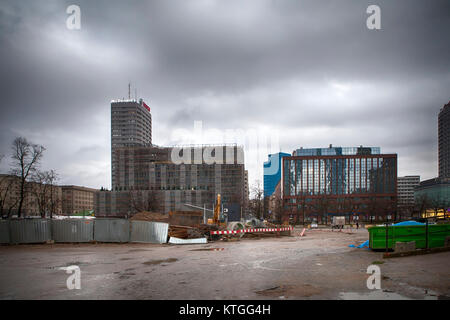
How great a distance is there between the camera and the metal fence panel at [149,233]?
26109mm

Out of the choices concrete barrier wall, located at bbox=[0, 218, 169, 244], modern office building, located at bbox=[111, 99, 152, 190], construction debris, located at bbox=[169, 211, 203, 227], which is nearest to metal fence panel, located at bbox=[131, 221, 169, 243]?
concrete barrier wall, located at bbox=[0, 218, 169, 244]

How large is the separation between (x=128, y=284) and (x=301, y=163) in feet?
496

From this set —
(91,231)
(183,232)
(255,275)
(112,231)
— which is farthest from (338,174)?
(255,275)

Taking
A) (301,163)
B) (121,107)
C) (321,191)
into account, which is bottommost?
(321,191)

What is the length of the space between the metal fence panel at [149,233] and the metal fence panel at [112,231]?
54 centimetres

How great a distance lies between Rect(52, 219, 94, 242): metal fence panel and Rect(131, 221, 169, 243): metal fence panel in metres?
3.61

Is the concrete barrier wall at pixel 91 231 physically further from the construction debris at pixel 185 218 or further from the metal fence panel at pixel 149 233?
the construction debris at pixel 185 218

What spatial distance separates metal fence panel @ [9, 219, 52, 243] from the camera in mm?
25453

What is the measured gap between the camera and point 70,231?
2614 centimetres

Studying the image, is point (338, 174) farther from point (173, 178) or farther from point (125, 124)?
point (125, 124)

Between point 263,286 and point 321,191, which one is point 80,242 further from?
point 321,191

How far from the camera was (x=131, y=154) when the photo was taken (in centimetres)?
12988

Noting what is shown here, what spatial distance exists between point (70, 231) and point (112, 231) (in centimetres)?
333
